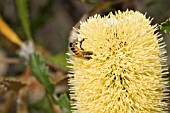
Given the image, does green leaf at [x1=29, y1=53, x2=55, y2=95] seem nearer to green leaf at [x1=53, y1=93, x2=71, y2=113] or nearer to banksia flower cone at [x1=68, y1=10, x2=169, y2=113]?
green leaf at [x1=53, y1=93, x2=71, y2=113]

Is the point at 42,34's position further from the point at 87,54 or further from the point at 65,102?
the point at 87,54

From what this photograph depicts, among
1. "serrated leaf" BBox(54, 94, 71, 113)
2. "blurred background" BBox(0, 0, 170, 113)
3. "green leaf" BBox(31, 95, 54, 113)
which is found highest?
"blurred background" BBox(0, 0, 170, 113)

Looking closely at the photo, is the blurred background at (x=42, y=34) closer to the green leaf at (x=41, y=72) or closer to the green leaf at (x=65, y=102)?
the green leaf at (x=41, y=72)

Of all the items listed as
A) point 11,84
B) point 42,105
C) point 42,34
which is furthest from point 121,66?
point 42,34

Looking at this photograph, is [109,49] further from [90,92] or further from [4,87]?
[4,87]

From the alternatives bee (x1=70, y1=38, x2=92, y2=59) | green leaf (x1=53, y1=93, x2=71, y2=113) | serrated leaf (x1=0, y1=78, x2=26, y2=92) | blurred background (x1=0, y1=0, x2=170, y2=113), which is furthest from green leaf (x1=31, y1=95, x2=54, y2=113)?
bee (x1=70, y1=38, x2=92, y2=59)

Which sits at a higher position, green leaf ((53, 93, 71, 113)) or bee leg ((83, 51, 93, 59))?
bee leg ((83, 51, 93, 59))
